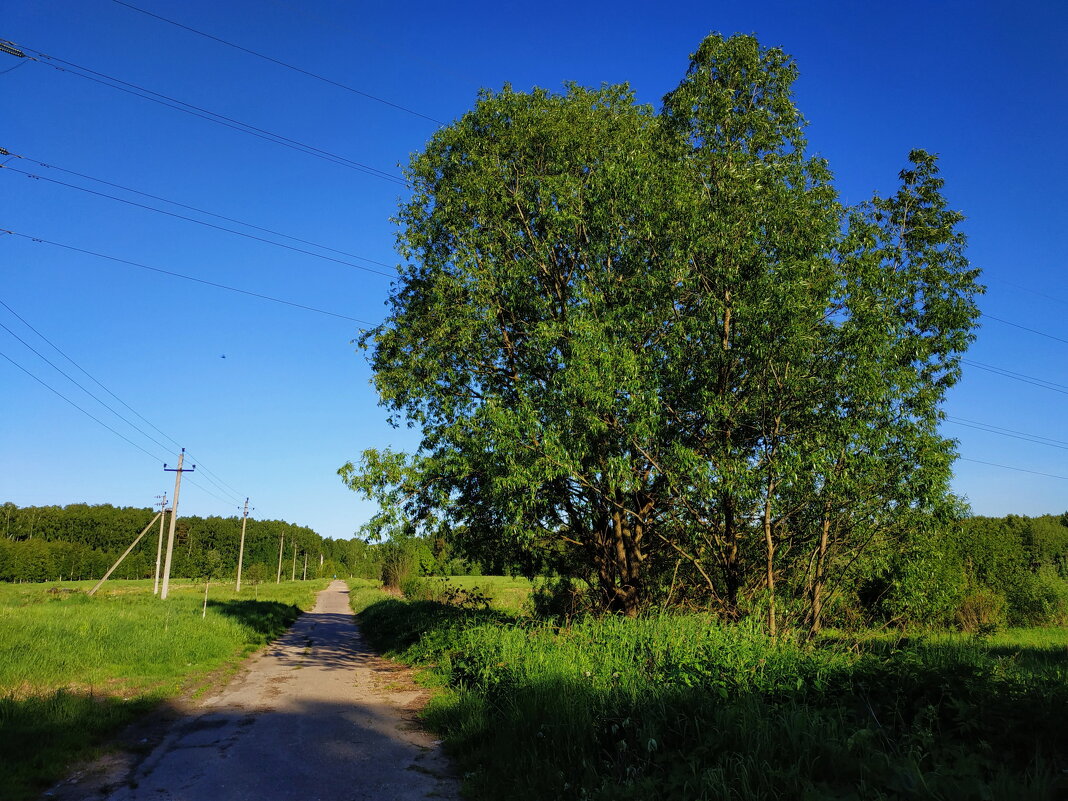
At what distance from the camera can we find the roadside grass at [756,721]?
4.16 meters

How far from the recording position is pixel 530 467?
1103 centimetres

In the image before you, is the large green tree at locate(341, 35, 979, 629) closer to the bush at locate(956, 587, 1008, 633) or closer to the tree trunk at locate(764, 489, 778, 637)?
the tree trunk at locate(764, 489, 778, 637)

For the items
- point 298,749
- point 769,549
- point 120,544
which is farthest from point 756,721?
point 120,544

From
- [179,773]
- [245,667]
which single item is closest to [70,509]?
[245,667]

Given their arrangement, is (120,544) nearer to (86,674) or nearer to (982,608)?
(86,674)

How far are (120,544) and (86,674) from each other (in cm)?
15802

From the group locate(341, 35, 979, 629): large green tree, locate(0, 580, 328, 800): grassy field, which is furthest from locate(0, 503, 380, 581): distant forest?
locate(341, 35, 979, 629): large green tree

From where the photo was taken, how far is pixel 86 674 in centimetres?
1137

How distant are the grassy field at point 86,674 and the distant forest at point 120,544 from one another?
209ft

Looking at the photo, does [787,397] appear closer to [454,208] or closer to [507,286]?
[507,286]

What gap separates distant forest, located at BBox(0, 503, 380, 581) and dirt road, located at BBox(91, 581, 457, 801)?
73.1 meters

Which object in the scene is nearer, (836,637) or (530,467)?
(836,637)

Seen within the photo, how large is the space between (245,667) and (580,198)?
13530 mm

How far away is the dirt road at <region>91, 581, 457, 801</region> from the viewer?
5.80 m
